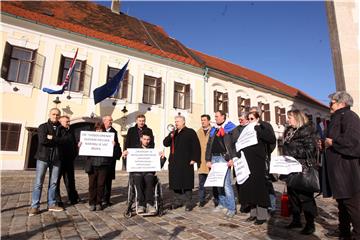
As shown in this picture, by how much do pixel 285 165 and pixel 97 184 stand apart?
3.59 m

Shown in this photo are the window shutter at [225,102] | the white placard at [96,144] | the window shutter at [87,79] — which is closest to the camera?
the white placard at [96,144]

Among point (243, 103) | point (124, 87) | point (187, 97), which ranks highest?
point (243, 103)

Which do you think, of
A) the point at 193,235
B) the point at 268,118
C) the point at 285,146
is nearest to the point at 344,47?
the point at 285,146

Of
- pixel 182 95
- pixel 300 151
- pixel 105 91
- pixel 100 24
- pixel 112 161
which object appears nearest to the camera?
pixel 300 151

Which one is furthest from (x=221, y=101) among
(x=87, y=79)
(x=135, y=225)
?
(x=135, y=225)

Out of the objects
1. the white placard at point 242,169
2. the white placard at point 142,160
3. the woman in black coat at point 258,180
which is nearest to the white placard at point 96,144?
the white placard at point 142,160

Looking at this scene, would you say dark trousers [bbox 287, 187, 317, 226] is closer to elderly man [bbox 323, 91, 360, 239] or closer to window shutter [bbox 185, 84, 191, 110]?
elderly man [bbox 323, 91, 360, 239]

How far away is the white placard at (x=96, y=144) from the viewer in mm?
4887

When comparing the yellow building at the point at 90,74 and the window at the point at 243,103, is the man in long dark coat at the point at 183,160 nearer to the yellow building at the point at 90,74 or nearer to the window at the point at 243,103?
the yellow building at the point at 90,74

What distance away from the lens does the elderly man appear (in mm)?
3076

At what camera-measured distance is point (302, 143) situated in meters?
3.85

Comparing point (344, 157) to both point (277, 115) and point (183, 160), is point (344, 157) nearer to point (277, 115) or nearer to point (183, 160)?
point (183, 160)

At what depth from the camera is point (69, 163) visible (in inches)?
217

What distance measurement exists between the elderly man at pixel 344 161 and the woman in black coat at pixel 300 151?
0.34 m
